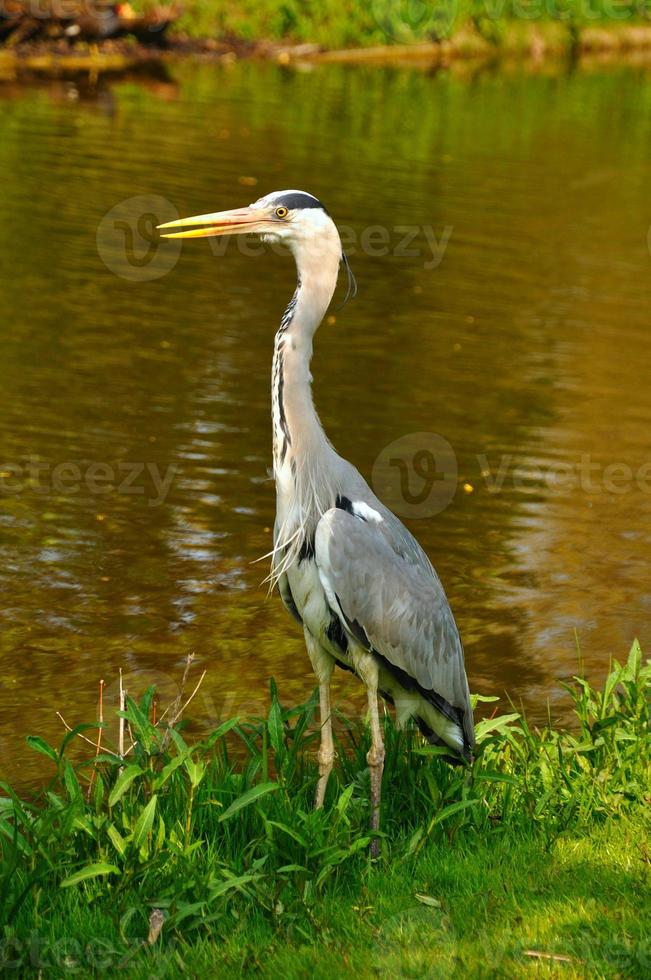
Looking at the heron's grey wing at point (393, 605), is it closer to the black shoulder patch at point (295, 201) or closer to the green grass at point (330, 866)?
the green grass at point (330, 866)

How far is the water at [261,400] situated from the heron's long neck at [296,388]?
5.74ft

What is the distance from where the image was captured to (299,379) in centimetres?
485

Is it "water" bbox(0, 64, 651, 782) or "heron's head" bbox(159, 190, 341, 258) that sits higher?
"heron's head" bbox(159, 190, 341, 258)

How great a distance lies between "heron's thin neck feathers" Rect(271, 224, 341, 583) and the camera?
4836 millimetres

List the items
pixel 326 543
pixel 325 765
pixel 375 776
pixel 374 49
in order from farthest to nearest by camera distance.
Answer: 1. pixel 374 49
2. pixel 325 765
3. pixel 375 776
4. pixel 326 543

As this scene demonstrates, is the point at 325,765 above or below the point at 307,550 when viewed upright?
below

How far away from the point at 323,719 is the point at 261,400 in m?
5.77

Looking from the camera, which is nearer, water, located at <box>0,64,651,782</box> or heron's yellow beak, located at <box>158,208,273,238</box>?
heron's yellow beak, located at <box>158,208,273,238</box>

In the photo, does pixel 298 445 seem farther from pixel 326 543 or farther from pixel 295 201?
pixel 295 201

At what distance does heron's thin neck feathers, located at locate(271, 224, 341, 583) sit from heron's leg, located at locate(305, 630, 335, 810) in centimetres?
31

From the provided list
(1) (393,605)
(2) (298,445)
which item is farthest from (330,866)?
(2) (298,445)

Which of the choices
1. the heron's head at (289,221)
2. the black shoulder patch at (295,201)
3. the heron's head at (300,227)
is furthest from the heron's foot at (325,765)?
the black shoulder patch at (295,201)

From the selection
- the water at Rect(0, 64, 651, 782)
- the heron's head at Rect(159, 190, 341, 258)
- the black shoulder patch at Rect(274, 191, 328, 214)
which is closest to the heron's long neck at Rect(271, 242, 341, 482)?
the heron's head at Rect(159, 190, 341, 258)

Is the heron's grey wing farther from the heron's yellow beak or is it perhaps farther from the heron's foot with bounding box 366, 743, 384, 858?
the heron's yellow beak
